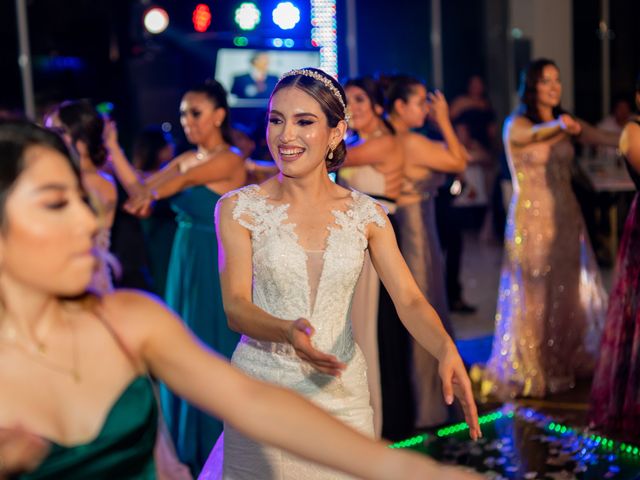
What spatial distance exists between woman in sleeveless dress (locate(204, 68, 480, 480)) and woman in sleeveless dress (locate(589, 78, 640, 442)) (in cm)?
197

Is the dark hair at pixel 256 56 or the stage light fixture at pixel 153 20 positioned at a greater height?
the stage light fixture at pixel 153 20

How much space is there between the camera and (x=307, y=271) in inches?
106

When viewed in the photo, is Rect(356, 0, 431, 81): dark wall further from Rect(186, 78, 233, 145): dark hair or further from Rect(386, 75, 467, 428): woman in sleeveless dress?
Rect(186, 78, 233, 145): dark hair

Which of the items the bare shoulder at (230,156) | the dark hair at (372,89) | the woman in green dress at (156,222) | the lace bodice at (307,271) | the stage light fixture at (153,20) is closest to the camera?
the lace bodice at (307,271)

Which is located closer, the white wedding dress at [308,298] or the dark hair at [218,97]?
the white wedding dress at [308,298]

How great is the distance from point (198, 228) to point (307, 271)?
2.06 metres

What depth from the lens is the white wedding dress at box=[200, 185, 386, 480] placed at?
2.61 meters

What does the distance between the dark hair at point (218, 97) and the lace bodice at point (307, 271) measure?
1.99m

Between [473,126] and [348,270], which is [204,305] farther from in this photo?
[473,126]

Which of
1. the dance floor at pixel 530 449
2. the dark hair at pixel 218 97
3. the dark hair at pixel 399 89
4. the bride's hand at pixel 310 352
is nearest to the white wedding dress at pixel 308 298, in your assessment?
the bride's hand at pixel 310 352

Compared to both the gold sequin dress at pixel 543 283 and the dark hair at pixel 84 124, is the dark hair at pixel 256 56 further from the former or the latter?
the dark hair at pixel 84 124

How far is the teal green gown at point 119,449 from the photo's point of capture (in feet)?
4.47

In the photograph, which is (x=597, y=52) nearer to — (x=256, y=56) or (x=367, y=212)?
(x=256, y=56)

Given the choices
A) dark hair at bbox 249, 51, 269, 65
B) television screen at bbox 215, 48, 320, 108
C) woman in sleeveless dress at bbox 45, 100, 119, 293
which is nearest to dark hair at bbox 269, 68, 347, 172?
woman in sleeveless dress at bbox 45, 100, 119, 293
